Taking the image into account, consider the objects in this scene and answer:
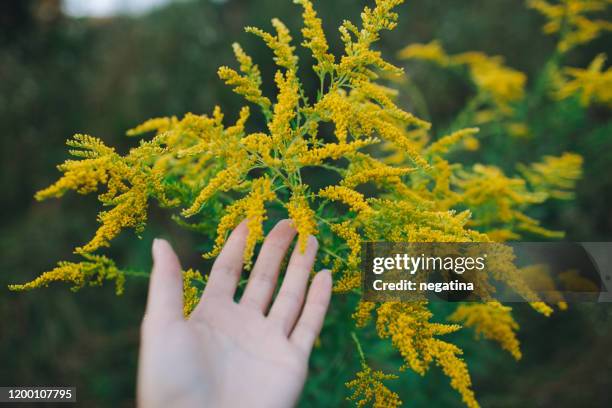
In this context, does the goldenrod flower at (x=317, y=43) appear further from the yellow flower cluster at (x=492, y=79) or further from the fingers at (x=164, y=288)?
the yellow flower cluster at (x=492, y=79)

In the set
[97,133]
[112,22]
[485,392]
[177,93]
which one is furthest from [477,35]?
[112,22]

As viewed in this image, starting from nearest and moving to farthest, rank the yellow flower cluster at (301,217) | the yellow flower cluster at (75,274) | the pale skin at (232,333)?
the pale skin at (232,333)
the yellow flower cluster at (301,217)
the yellow flower cluster at (75,274)

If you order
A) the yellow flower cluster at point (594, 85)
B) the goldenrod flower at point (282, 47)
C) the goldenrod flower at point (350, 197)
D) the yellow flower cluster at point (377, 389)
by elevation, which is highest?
the yellow flower cluster at point (594, 85)

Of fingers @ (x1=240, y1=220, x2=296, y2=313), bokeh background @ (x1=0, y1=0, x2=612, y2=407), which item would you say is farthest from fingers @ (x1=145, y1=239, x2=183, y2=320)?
bokeh background @ (x1=0, y1=0, x2=612, y2=407)

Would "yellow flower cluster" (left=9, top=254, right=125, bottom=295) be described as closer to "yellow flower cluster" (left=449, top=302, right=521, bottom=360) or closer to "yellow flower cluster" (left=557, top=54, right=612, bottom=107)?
"yellow flower cluster" (left=449, top=302, right=521, bottom=360)

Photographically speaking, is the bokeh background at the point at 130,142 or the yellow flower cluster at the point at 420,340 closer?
the yellow flower cluster at the point at 420,340

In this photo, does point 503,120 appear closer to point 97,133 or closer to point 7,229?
point 97,133

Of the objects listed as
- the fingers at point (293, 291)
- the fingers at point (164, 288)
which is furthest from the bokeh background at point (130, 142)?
the fingers at point (164, 288)

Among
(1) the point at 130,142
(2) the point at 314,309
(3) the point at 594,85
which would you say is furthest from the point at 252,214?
(1) the point at 130,142
